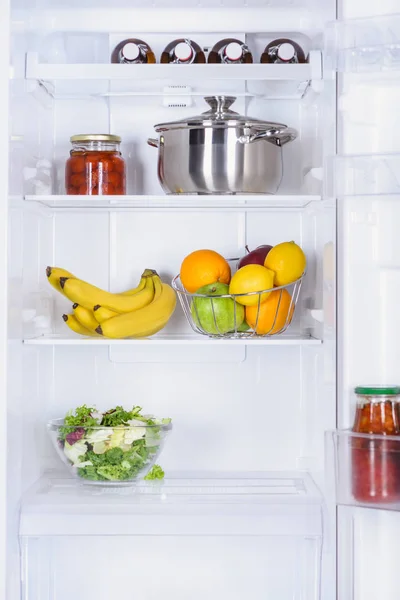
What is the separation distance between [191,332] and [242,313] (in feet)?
0.81

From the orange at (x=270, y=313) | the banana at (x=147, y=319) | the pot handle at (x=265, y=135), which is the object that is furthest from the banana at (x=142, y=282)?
the pot handle at (x=265, y=135)

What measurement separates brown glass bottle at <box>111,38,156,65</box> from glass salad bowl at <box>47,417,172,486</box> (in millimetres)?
752

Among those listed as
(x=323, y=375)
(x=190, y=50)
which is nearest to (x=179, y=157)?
(x=190, y=50)

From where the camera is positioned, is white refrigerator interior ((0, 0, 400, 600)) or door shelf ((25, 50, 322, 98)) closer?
white refrigerator interior ((0, 0, 400, 600))

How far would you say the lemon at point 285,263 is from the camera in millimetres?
1682

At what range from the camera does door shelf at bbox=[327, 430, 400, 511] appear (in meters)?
1.26

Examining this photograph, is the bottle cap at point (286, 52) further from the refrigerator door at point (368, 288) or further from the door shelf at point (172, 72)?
the refrigerator door at point (368, 288)

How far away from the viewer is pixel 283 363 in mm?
1923

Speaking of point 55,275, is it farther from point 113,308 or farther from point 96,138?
point 96,138

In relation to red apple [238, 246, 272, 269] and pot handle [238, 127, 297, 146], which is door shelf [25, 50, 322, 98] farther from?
red apple [238, 246, 272, 269]

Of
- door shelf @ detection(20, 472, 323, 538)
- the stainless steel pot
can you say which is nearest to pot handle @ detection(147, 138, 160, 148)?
the stainless steel pot

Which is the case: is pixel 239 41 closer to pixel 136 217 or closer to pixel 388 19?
pixel 136 217

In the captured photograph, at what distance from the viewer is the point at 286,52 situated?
5.69 feet

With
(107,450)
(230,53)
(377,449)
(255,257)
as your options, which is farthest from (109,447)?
Result: (230,53)
